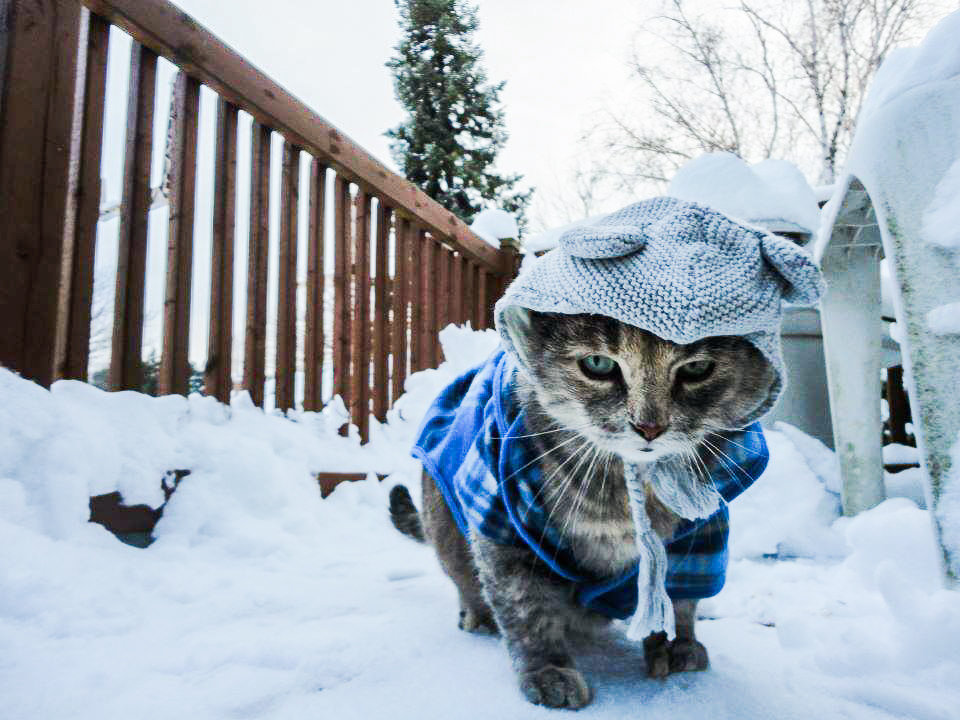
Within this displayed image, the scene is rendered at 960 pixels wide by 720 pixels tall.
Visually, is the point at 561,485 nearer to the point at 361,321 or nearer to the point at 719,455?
the point at 719,455

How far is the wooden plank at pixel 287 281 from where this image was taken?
7.84 ft

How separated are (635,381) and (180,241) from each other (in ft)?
5.38

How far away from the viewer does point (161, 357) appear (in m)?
1.96

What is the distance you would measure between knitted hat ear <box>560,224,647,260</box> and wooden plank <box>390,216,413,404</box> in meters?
2.28

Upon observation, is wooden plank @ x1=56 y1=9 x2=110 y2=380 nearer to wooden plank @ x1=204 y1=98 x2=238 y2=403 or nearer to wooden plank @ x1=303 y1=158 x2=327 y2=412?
wooden plank @ x1=204 y1=98 x2=238 y2=403

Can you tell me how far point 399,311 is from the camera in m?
3.11

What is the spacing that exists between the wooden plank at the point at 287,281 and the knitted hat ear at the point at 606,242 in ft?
5.71

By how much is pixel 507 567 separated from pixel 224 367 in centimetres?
146

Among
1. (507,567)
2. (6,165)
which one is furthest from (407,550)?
(6,165)

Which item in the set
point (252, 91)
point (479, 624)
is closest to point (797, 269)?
point (479, 624)

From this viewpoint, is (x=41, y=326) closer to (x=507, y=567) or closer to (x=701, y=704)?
(x=507, y=567)

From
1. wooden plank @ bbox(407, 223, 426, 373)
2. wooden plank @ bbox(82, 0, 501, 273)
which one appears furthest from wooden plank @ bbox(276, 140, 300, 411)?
wooden plank @ bbox(407, 223, 426, 373)

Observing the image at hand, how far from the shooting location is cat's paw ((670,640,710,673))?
1029mm

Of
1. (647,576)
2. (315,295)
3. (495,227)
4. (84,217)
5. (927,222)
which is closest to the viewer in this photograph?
(647,576)
